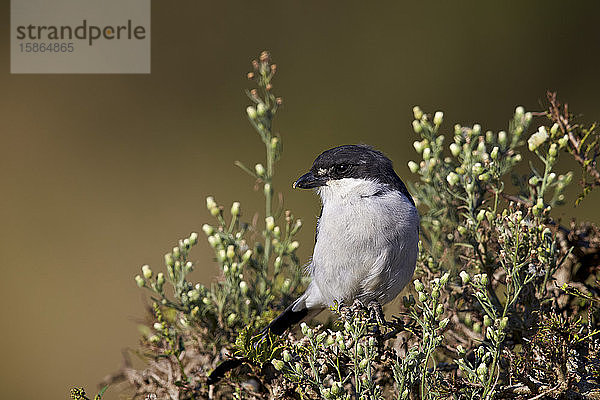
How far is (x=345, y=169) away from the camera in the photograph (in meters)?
1.84

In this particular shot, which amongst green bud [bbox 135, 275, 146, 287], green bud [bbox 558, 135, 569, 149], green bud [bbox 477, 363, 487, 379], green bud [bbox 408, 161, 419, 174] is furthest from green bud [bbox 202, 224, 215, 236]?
green bud [bbox 558, 135, 569, 149]

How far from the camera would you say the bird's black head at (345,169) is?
6.02ft

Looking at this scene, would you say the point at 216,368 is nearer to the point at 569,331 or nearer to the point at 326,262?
the point at 326,262

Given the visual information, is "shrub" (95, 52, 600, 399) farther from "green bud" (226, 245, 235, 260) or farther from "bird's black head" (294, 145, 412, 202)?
"bird's black head" (294, 145, 412, 202)

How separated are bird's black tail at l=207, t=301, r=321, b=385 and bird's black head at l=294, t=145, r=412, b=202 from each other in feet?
1.26

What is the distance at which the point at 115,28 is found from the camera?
360 cm

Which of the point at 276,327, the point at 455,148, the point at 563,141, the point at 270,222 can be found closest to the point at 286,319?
the point at 276,327

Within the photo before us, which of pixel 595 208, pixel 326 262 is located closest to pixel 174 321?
pixel 326 262

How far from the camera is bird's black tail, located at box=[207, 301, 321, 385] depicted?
1.60m

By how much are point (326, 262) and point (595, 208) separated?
2623 millimetres

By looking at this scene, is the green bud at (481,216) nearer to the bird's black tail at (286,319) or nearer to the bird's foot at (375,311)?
the bird's foot at (375,311)
